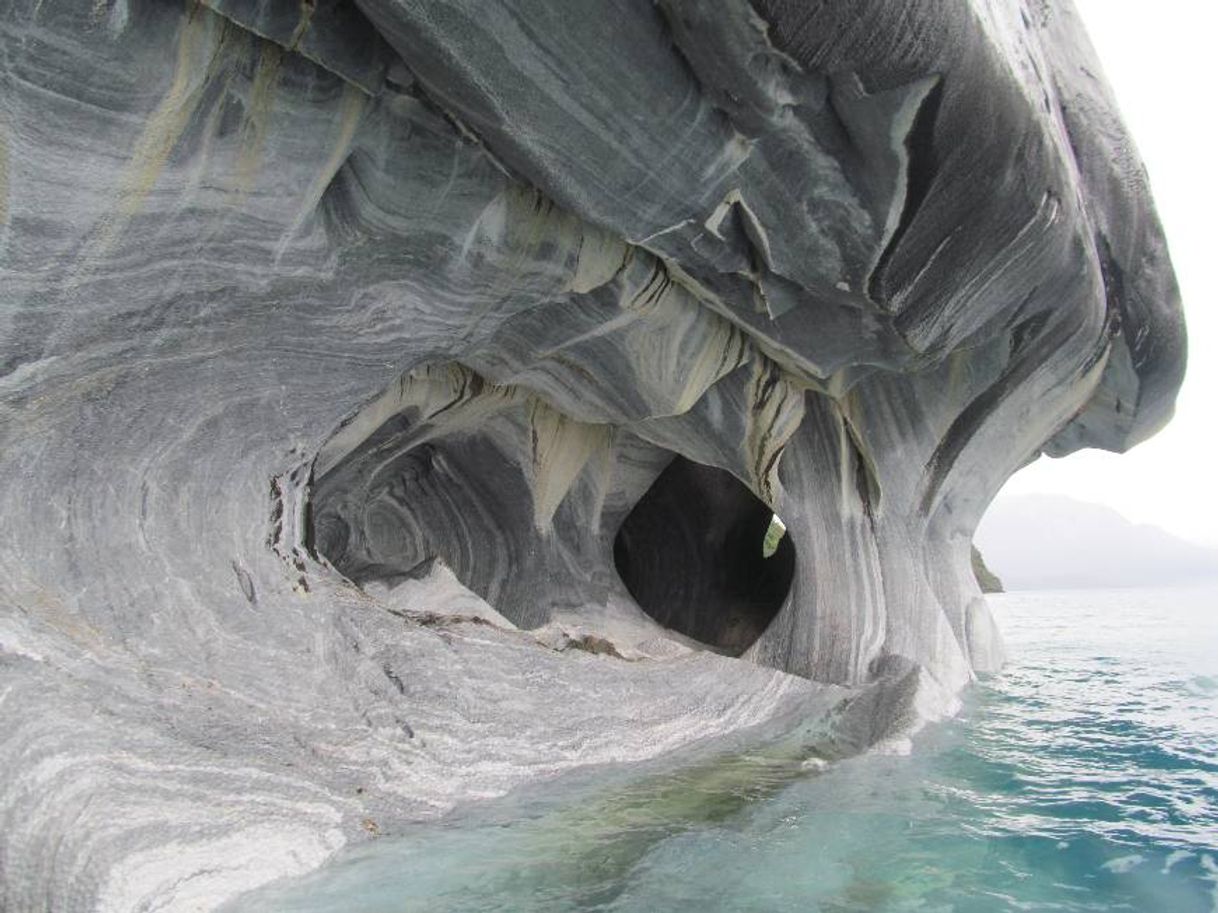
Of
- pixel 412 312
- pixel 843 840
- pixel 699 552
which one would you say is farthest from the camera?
pixel 699 552

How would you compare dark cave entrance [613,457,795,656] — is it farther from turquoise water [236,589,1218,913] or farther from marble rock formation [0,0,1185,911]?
turquoise water [236,589,1218,913]

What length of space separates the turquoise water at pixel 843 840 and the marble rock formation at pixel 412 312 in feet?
1.09

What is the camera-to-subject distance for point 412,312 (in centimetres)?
450

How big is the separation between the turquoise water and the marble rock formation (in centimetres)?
33

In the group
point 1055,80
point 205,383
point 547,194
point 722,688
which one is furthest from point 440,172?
point 1055,80

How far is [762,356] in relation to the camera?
19.9 ft

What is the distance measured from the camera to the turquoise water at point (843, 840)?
305cm

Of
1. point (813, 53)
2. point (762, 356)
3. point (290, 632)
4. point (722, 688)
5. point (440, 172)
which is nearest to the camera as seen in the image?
point (813, 53)

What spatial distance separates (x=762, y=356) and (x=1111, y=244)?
2465mm

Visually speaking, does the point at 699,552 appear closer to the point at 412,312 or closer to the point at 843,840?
Answer: the point at 412,312

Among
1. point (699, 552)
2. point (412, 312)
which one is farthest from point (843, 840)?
point (699, 552)

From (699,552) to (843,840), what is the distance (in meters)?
6.29

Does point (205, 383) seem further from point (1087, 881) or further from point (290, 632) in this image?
point (1087, 881)

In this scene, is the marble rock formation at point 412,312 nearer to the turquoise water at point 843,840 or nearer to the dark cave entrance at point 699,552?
the turquoise water at point 843,840
